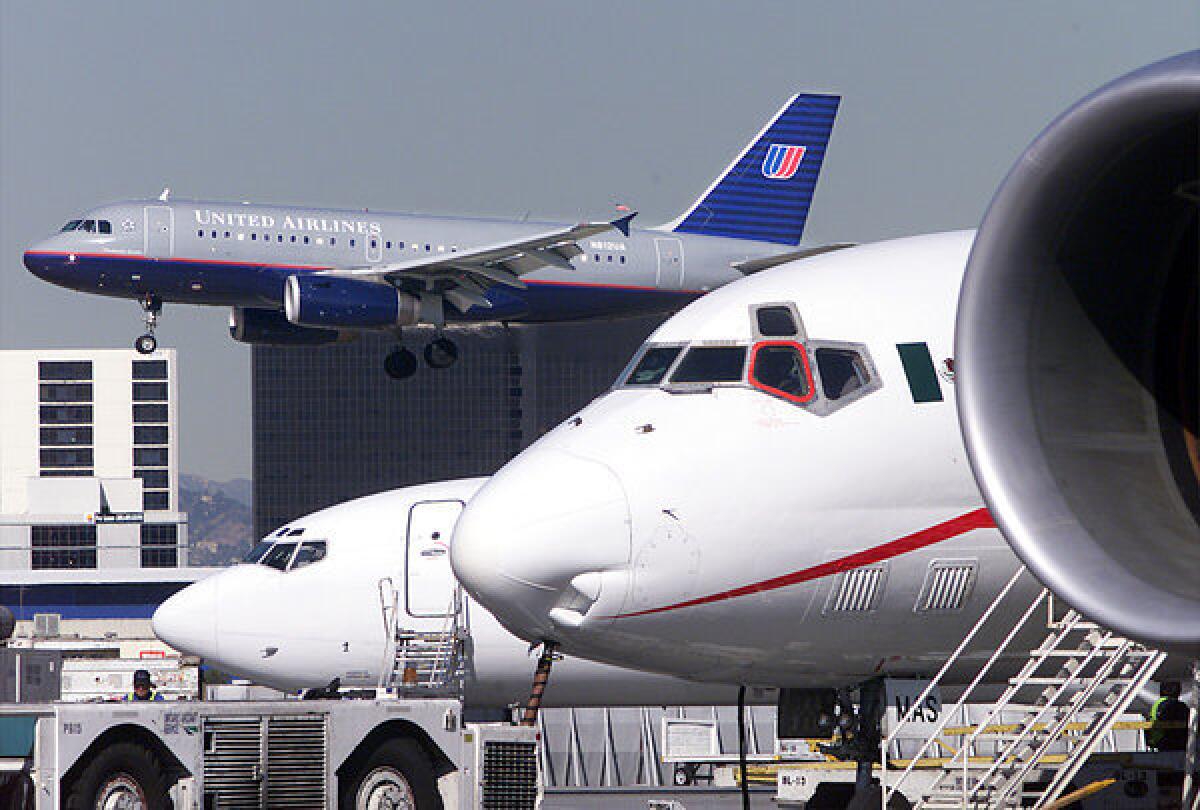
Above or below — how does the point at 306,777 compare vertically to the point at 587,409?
below

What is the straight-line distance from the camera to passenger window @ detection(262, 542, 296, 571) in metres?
20.7

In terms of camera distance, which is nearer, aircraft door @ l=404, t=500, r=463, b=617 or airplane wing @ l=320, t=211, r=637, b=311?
aircraft door @ l=404, t=500, r=463, b=617

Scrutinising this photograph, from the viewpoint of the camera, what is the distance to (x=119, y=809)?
15.8 m

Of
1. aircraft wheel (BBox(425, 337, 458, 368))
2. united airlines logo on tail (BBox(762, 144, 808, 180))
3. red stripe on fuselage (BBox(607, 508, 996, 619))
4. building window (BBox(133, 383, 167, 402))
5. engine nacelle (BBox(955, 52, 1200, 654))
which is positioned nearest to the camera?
engine nacelle (BBox(955, 52, 1200, 654))

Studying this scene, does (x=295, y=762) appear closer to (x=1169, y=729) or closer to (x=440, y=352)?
(x=1169, y=729)

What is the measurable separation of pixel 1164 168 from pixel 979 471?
117cm

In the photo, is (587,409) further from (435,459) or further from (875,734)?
(435,459)

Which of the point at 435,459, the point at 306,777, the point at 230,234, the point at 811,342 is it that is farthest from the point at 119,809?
the point at 435,459

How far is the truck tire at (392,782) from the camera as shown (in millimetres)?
16766

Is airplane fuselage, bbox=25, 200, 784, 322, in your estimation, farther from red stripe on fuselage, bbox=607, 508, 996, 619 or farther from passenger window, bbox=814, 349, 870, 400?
red stripe on fuselage, bbox=607, 508, 996, 619

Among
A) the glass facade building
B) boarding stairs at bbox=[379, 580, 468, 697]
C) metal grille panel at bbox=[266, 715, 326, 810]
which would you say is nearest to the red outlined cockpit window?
metal grille panel at bbox=[266, 715, 326, 810]

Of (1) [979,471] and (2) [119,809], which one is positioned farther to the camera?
(2) [119,809]

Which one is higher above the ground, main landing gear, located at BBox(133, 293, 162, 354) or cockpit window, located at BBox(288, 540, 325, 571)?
main landing gear, located at BBox(133, 293, 162, 354)

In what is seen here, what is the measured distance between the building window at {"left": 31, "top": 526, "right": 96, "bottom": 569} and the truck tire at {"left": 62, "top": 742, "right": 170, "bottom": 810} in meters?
127
